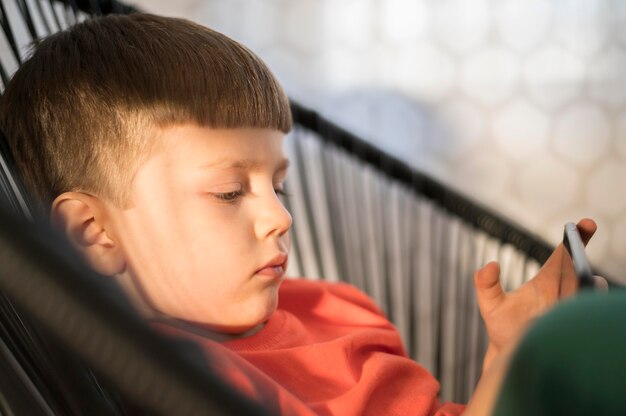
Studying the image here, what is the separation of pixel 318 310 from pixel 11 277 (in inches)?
17.0

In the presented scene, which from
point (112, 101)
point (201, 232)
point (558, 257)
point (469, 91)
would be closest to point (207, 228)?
point (201, 232)

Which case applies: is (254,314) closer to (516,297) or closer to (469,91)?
(516,297)

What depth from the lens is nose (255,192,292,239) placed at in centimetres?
49

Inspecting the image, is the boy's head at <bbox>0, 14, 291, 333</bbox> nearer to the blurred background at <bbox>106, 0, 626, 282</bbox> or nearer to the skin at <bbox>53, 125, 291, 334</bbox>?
the skin at <bbox>53, 125, 291, 334</bbox>

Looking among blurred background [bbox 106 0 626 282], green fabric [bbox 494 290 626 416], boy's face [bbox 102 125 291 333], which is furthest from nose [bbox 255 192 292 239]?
blurred background [bbox 106 0 626 282]

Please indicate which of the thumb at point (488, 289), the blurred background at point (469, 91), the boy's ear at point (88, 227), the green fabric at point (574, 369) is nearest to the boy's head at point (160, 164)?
the boy's ear at point (88, 227)

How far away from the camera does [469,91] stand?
111 cm

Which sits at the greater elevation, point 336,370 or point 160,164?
point 160,164

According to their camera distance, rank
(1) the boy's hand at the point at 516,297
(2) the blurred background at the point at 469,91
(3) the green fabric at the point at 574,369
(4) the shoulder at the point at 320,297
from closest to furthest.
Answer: (3) the green fabric at the point at 574,369 → (1) the boy's hand at the point at 516,297 → (4) the shoulder at the point at 320,297 → (2) the blurred background at the point at 469,91

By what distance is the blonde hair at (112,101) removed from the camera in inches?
18.7

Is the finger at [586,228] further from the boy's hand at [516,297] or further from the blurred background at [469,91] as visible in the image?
the blurred background at [469,91]

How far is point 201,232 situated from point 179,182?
0.04 m

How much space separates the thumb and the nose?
0.14 m

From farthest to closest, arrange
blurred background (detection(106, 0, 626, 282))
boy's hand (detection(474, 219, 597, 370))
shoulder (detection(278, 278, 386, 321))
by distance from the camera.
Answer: blurred background (detection(106, 0, 626, 282)) → shoulder (detection(278, 278, 386, 321)) → boy's hand (detection(474, 219, 597, 370))
